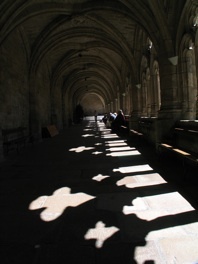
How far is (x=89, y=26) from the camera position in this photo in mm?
11773

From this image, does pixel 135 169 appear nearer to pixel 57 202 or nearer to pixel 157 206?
pixel 157 206

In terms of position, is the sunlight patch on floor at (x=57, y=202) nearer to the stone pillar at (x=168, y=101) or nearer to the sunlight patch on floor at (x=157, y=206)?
the sunlight patch on floor at (x=157, y=206)

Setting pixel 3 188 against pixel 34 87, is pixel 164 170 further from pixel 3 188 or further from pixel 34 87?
pixel 34 87

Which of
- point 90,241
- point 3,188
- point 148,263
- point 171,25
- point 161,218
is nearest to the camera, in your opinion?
point 148,263

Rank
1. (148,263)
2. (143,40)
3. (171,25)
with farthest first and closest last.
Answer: (143,40) < (171,25) < (148,263)

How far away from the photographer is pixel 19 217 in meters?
2.70

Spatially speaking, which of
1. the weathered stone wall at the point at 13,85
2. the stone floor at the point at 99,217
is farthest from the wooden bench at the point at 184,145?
the weathered stone wall at the point at 13,85

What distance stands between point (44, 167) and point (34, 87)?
21.8 ft

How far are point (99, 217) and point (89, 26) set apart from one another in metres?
10.9

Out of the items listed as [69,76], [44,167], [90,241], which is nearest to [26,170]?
[44,167]

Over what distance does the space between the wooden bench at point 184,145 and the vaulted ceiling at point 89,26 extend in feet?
7.96

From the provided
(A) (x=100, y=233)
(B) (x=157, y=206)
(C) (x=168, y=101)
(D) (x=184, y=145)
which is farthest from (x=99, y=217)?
(C) (x=168, y=101)

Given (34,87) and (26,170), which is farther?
(34,87)

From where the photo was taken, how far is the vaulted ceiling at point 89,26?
674cm
